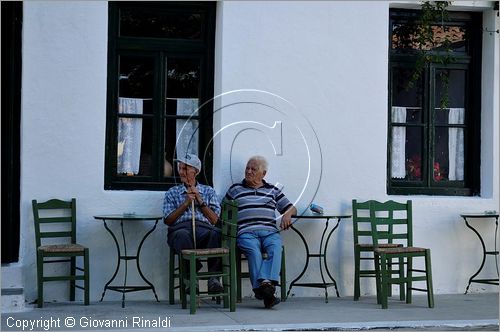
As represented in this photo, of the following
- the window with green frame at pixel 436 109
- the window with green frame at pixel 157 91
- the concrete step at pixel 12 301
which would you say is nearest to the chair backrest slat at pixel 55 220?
the window with green frame at pixel 157 91

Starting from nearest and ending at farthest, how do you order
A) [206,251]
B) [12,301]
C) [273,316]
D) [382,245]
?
[273,316], [206,251], [12,301], [382,245]

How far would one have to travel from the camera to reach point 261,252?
29.6 feet

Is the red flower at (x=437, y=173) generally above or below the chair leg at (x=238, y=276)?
above

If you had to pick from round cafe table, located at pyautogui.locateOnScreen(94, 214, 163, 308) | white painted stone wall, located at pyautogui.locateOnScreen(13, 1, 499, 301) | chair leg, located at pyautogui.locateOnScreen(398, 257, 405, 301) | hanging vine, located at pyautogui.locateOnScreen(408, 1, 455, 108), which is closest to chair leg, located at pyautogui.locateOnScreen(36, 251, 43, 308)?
white painted stone wall, located at pyautogui.locateOnScreen(13, 1, 499, 301)

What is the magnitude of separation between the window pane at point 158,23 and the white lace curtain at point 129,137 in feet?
2.25

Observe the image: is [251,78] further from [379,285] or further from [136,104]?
[379,285]

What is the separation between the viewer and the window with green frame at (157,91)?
9.56 meters

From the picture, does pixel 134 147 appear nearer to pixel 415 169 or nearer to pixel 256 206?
pixel 256 206

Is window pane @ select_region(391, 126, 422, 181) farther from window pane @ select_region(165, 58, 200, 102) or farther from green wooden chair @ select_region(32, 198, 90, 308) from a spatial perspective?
green wooden chair @ select_region(32, 198, 90, 308)

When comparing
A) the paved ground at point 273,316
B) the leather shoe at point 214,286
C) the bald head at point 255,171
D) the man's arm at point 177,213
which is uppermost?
the bald head at point 255,171

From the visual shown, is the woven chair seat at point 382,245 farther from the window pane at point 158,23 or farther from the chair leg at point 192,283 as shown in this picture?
the window pane at point 158,23

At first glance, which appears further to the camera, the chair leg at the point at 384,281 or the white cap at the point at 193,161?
the white cap at the point at 193,161

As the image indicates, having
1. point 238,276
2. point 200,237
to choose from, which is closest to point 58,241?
point 200,237

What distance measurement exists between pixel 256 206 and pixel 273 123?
38.3 inches
